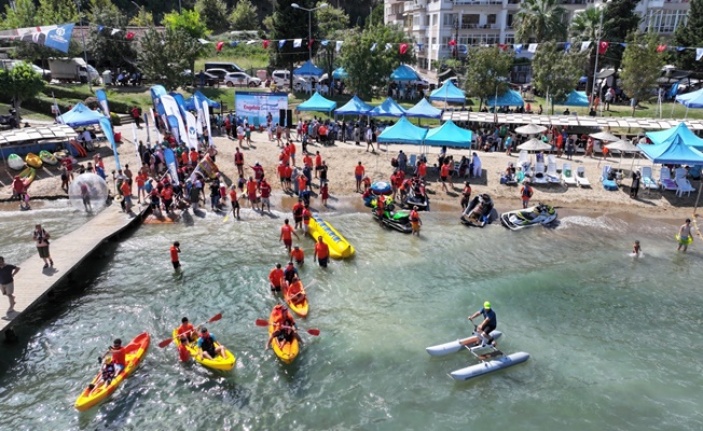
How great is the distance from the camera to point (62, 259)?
56.7 feet

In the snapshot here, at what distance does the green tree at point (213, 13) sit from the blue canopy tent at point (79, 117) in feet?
162

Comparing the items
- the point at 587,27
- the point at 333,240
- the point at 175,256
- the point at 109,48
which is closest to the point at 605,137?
the point at 333,240

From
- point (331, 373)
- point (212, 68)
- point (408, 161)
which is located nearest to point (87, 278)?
point (331, 373)

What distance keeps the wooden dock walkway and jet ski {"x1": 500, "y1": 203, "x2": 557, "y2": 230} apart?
16.6 m

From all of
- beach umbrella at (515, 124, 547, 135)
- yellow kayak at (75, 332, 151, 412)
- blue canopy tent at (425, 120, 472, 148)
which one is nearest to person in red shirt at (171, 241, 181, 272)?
yellow kayak at (75, 332, 151, 412)

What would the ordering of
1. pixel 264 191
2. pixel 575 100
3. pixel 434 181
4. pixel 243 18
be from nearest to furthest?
pixel 264 191 < pixel 434 181 < pixel 575 100 < pixel 243 18

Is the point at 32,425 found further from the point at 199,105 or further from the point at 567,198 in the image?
the point at 567,198

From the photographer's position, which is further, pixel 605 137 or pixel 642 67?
pixel 642 67

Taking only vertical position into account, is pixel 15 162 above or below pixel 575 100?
below

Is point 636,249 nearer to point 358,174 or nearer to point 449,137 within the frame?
point 449,137

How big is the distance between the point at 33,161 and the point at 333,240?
18.9m

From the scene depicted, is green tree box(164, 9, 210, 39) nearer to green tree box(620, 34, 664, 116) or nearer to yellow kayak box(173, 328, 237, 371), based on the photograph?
green tree box(620, 34, 664, 116)

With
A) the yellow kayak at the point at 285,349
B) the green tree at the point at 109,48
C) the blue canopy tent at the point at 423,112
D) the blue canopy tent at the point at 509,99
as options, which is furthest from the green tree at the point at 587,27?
the green tree at the point at 109,48

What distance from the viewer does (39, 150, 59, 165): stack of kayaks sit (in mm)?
27844
